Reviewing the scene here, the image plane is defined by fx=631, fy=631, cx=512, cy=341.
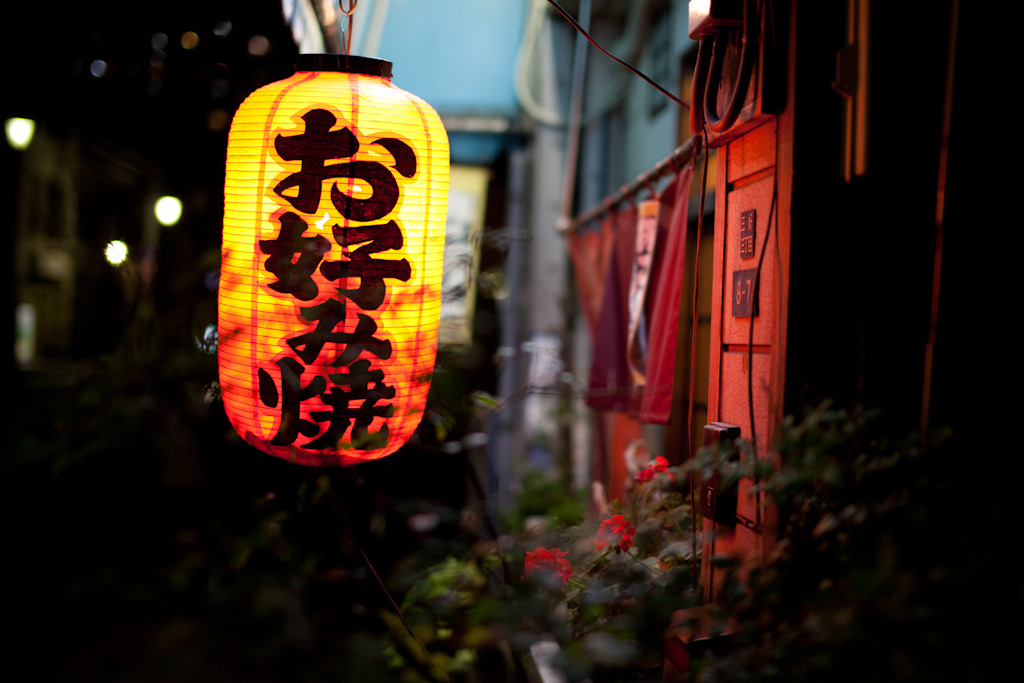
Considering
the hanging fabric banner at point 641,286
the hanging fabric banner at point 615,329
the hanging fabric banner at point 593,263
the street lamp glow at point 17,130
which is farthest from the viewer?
the street lamp glow at point 17,130

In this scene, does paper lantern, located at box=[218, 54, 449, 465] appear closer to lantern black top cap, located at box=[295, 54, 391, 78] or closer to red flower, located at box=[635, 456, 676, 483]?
lantern black top cap, located at box=[295, 54, 391, 78]

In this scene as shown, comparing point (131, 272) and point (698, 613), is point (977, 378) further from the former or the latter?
point (131, 272)

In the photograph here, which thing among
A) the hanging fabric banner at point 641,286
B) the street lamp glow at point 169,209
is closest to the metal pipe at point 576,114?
the hanging fabric banner at point 641,286

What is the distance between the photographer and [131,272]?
3152 mm

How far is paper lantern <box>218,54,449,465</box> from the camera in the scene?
11.1ft

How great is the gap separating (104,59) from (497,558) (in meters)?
6.19

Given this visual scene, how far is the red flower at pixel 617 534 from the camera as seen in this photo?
13.2 ft

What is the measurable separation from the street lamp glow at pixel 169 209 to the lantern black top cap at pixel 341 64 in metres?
3.54

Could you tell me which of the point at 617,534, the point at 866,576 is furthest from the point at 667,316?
the point at 866,576

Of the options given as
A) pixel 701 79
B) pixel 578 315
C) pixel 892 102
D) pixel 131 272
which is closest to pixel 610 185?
pixel 578 315

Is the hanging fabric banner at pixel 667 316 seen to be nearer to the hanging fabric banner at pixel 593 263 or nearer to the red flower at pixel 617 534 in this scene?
the red flower at pixel 617 534

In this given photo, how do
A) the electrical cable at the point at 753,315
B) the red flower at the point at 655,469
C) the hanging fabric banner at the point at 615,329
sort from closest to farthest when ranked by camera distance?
the electrical cable at the point at 753,315, the red flower at the point at 655,469, the hanging fabric banner at the point at 615,329

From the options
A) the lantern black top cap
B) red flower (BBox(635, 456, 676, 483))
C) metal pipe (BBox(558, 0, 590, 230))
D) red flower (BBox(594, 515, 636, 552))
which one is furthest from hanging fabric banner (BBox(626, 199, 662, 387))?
metal pipe (BBox(558, 0, 590, 230))

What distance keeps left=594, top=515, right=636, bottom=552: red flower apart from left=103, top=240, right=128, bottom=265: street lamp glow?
3.20m
